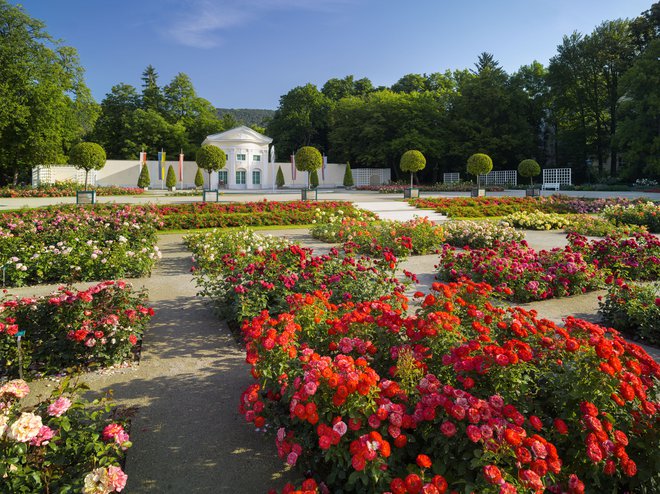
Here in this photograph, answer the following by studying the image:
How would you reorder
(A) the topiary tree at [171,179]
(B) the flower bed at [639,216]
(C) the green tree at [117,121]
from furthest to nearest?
(C) the green tree at [117,121] → (A) the topiary tree at [171,179] → (B) the flower bed at [639,216]

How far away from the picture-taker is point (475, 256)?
6594 millimetres

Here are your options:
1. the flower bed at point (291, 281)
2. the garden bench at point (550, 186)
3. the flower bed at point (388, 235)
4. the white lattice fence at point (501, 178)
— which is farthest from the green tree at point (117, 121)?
the flower bed at point (291, 281)

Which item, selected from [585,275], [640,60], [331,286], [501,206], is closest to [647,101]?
[640,60]

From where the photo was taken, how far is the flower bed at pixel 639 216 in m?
13.0

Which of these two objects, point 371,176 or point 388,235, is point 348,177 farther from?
point 388,235

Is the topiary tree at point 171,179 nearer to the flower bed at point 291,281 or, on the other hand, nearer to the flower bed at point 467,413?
the flower bed at point 291,281

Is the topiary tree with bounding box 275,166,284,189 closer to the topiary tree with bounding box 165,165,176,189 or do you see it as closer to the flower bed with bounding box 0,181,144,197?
the topiary tree with bounding box 165,165,176,189

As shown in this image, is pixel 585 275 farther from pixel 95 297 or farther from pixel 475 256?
pixel 95 297

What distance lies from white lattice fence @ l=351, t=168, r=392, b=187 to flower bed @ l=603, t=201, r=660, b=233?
2898cm

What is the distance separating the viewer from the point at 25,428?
6.25 ft

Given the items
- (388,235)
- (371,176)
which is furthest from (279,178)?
(388,235)

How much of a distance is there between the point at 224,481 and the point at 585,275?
547cm

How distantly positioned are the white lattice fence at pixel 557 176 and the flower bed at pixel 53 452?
123 feet

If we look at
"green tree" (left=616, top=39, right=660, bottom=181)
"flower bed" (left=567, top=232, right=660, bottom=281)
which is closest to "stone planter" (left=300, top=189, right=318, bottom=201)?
"flower bed" (left=567, top=232, right=660, bottom=281)
